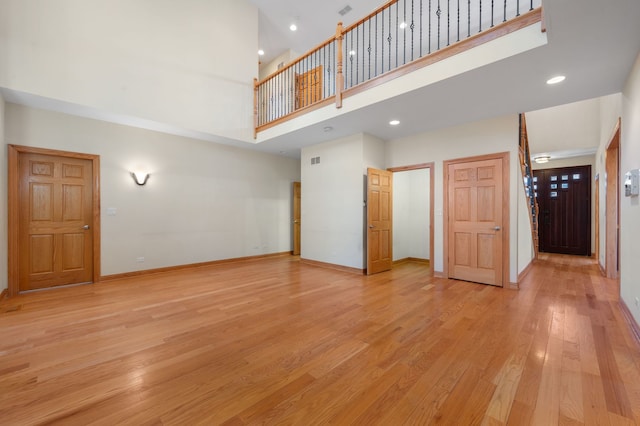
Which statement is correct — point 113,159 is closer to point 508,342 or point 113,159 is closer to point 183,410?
point 183,410

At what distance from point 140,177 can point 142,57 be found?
6.72 feet

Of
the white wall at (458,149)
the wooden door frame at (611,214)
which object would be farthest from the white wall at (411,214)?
the wooden door frame at (611,214)

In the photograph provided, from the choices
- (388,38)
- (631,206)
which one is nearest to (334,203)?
(388,38)

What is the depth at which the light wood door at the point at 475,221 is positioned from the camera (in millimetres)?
4379

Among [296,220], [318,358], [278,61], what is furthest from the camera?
[278,61]

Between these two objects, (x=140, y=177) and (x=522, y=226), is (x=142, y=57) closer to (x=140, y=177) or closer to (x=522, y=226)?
(x=140, y=177)

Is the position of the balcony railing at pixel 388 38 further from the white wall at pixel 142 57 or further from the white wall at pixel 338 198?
the white wall at pixel 338 198

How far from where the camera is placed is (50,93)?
3744mm

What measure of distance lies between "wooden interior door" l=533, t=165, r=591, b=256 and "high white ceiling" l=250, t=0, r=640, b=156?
5.03m

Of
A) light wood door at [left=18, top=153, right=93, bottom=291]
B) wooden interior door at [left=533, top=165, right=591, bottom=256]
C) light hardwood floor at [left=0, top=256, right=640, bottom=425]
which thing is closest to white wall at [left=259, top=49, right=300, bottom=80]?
light wood door at [left=18, top=153, right=93, bottom=291]

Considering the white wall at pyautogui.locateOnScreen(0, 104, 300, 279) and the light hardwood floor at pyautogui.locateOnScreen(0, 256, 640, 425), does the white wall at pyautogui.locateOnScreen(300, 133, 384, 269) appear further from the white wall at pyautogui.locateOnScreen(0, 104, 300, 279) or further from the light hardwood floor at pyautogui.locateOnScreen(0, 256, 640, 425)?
the light hardwood floor at pyautogui.locateOnScreen(0, 256, 640, 425)

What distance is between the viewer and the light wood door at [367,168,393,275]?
5164mm

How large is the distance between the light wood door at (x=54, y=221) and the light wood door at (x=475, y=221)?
6292mm

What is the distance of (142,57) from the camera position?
179 inches
